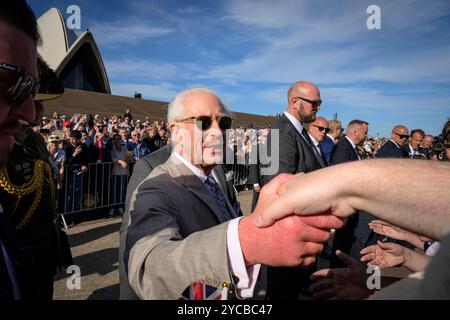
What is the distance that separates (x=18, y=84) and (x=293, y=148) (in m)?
3.26

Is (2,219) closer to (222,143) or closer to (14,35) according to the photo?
(14,35)

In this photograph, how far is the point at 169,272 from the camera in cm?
121

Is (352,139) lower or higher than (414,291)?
higher

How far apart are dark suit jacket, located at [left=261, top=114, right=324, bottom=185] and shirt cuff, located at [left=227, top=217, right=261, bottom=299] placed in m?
2.71

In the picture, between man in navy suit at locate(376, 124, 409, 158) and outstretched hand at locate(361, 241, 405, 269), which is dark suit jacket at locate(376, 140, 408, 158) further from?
outstretched hand at locate(361, 241, 405, 269)

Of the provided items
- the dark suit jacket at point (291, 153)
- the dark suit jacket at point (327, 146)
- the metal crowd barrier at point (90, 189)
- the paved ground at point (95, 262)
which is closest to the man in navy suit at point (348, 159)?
the paved ground at point (95, 262)

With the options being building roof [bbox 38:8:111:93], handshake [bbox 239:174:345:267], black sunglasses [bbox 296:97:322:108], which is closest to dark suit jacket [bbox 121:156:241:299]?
handshake [bbox 239:174:345:267]

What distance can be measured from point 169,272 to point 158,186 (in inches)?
25.3

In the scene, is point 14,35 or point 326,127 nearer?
point 14,35

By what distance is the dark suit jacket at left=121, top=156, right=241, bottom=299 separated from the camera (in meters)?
1.19

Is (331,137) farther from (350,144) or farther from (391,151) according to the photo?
(350,144)

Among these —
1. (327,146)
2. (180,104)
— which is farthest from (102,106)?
(180,104)
